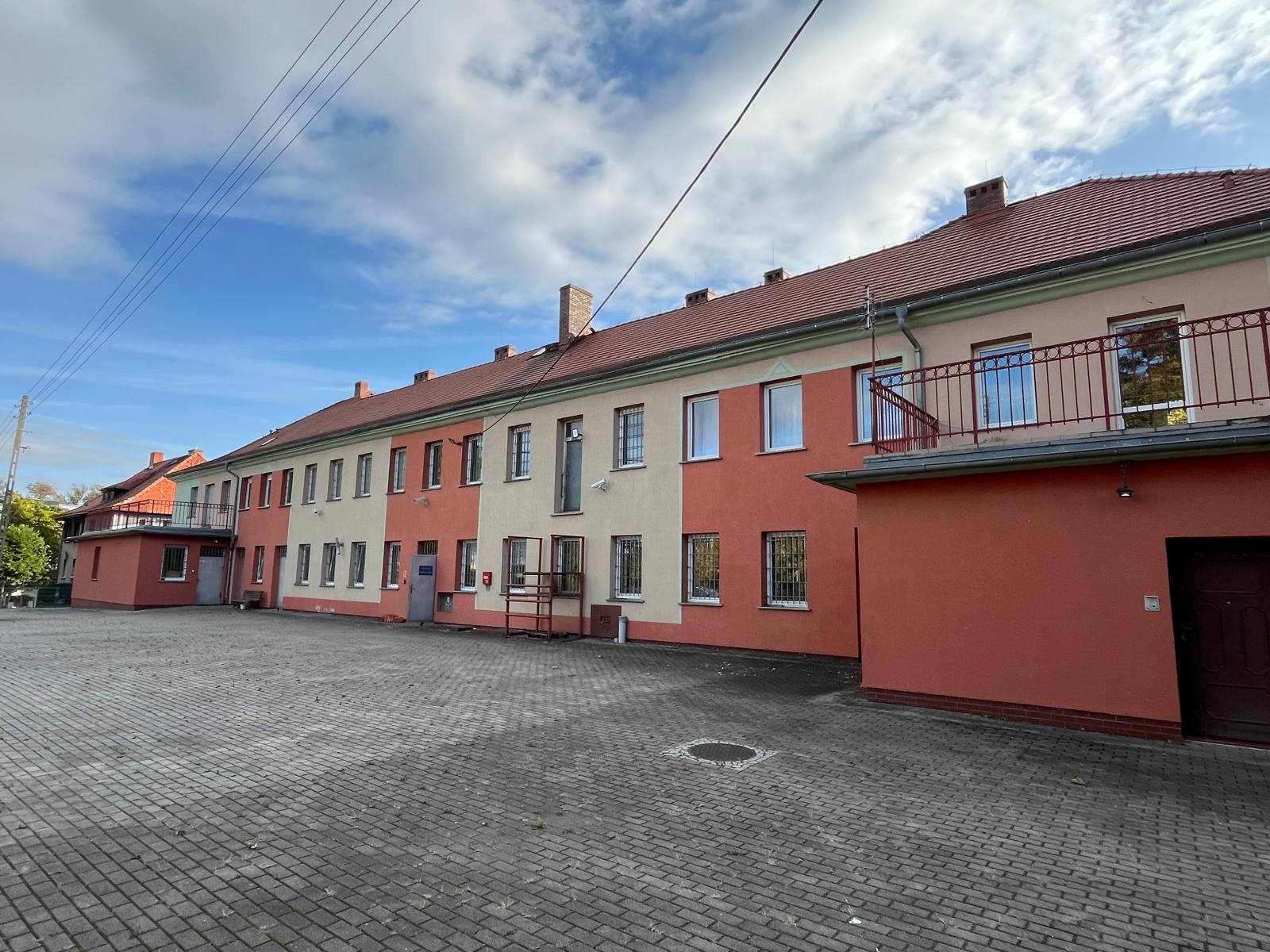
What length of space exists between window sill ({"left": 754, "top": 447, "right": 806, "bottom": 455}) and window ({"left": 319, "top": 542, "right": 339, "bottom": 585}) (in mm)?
18192

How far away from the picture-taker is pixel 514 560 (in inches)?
754

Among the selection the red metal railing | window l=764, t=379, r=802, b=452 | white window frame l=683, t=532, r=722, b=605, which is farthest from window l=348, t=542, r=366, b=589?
the red metal railing

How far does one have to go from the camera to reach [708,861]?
4.24m

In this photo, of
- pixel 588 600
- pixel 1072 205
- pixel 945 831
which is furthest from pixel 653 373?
pixel 945 831

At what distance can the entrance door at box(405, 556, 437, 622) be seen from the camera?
21016 millimetres

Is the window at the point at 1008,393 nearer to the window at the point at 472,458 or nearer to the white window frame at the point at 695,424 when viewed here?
the white window frame at the point at 695,424

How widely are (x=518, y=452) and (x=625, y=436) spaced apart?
4.31m

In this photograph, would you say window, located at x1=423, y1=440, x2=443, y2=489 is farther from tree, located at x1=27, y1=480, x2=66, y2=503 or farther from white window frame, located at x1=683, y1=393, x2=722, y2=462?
tree, located at x1=27, y1=480, x2=66, y2=503

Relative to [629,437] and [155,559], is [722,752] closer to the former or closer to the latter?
[629,437]

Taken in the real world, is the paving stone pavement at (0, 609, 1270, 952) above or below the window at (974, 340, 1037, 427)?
below

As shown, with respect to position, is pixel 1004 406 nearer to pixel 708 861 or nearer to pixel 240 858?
pixel 708 861

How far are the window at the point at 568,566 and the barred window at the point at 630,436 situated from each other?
240cm

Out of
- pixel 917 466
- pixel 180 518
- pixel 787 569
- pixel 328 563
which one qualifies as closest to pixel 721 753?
pixel 917 466

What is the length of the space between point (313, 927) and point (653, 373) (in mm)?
13610
